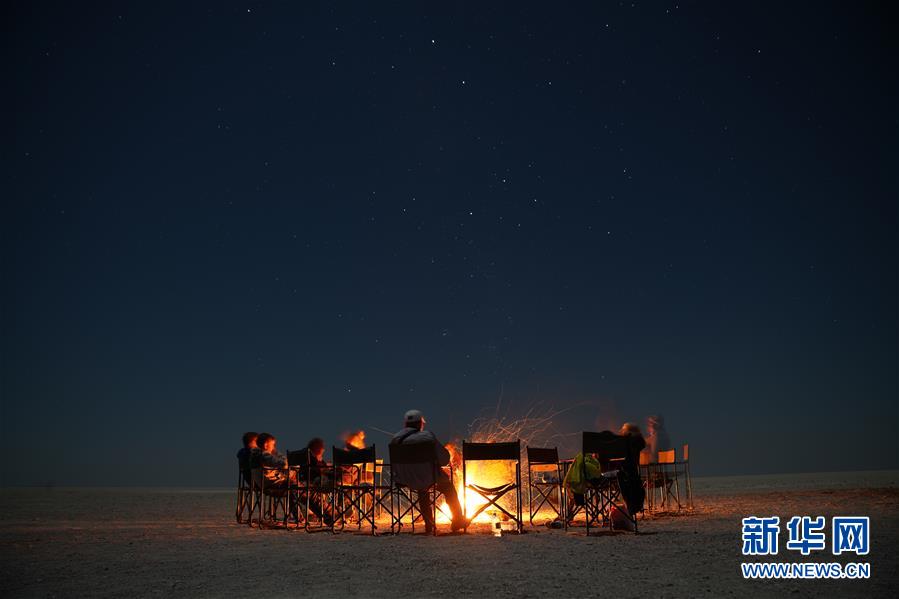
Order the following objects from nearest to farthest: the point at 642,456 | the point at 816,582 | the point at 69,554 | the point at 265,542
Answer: the point at 816,582, the point at 69,554, the point at 265,542, the point at 642,456

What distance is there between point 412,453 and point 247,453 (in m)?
3.16

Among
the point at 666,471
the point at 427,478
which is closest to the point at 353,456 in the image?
the point at 427,478

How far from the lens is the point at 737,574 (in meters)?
4.93

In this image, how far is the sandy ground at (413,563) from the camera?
459 centimetres

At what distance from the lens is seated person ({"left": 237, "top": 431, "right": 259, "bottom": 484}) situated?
984 centimetres

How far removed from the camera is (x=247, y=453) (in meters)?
10.1

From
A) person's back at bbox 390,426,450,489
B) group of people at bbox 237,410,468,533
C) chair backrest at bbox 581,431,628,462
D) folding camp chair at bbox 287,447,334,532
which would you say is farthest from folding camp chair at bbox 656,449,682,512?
folding camp chair at bbox 287,447,334,532

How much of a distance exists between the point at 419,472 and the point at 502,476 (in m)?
2.45

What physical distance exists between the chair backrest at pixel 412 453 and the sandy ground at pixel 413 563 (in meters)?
0.79

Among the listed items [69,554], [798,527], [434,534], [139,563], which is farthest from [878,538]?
[69,554]

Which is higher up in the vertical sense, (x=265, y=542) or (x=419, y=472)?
(x=419, y=472)

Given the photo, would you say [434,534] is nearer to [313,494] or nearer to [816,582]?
[313,494]

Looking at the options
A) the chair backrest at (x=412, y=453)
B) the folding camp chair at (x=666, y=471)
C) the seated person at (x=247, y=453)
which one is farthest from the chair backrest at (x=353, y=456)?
the folding camp chair at (x=666, y=471)

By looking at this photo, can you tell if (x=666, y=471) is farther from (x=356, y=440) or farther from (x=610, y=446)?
(x=356, y=440)
